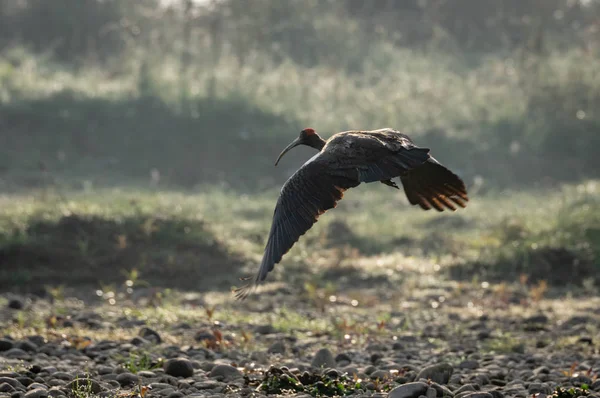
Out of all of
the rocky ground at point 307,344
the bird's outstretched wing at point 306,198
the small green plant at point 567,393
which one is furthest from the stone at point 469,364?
the bird's outstretched wing at point 306,198

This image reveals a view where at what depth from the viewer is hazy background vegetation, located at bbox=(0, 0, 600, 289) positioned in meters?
8.79

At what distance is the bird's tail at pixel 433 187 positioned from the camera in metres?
5.51

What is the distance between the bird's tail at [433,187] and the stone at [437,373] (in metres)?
1.03

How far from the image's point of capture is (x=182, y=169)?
13367mm

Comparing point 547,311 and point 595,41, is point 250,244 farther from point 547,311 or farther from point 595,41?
point 595,41

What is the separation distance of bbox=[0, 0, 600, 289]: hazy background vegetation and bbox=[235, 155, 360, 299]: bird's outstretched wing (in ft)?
12.3

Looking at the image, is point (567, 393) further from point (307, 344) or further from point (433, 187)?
point (307, 344)

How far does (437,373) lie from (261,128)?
9.59m

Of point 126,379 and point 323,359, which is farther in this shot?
point 323,359

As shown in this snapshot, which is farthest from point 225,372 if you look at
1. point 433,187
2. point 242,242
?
point 242,242

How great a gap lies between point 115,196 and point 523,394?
6.84 meters

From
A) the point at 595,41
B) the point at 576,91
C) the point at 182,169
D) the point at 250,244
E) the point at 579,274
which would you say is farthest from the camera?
the point at 595,41

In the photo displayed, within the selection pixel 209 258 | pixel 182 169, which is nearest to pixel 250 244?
pixel 209 258

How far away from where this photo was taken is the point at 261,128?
14.2 meters
